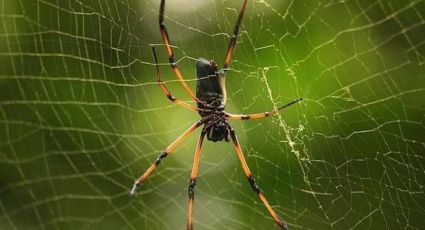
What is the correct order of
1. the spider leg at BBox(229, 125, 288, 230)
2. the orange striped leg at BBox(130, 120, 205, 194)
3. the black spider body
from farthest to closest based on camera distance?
the orange striped leg at BBox(130, 120, 205, 194), the spider leg at BBox(229, 125, 288, 230), the black spider body


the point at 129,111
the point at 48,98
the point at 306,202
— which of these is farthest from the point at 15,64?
the point at 306,202

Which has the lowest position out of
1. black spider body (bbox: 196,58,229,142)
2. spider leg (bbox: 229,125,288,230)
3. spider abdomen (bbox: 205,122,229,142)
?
spider leg (bbox: 229,125,288,230)

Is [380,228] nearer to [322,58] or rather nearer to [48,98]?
[322,58]

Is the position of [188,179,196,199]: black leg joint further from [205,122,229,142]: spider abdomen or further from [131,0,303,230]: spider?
[205,122,229,142]: spider abdomen

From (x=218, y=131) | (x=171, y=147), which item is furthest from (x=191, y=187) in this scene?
(x=218, y=131)

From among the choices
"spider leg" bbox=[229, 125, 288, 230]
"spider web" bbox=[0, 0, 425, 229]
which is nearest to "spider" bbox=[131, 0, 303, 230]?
"spider leg" bbox=[229, 125, 288, 230]

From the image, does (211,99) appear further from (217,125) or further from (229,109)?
(229,109)

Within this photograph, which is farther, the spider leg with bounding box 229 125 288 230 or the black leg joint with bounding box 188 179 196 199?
the black leg joint with bounding box 188 179 196 199
